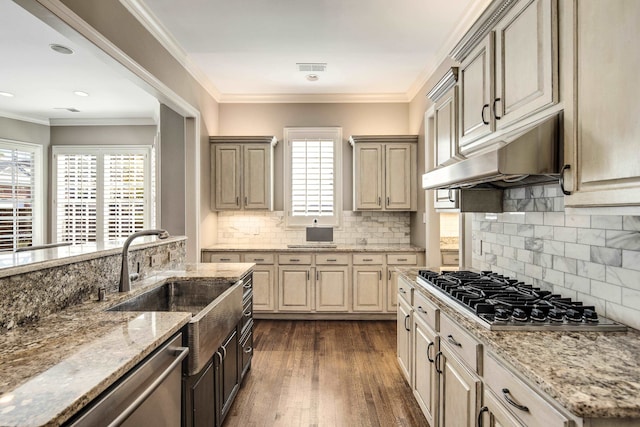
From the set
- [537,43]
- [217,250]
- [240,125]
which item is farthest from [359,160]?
[537,43]

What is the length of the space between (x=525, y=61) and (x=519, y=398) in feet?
4.54

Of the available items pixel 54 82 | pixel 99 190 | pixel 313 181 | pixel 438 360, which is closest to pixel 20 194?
pixel 99 190

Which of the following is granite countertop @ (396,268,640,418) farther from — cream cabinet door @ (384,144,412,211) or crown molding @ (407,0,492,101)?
cream cabinet door @ (384,144,412,211)

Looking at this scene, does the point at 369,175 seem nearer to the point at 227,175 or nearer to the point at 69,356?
the point at 227,175

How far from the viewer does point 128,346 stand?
4.09ft

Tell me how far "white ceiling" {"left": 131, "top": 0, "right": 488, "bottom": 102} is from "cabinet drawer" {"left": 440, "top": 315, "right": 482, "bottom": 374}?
2424 mm

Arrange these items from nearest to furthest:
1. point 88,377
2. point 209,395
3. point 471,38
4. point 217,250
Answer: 1. point 88,377
2. point 209,395
3. point 471,38
4. point 217,250

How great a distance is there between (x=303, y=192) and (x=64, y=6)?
343cm

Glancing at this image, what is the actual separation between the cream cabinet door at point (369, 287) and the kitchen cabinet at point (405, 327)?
150 centimetres

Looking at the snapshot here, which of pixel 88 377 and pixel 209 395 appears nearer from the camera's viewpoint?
pixel 88 377

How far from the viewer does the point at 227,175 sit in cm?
477

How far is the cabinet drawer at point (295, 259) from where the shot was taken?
14.8 feet

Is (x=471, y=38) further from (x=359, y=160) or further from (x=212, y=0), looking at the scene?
(x=359, y=160)

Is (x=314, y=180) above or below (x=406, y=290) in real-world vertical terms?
above
